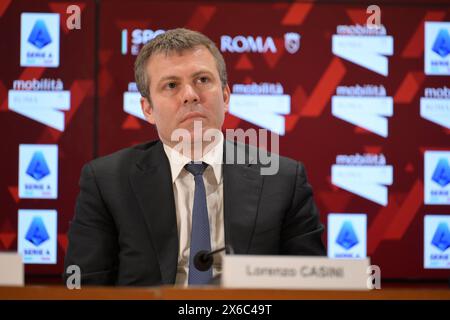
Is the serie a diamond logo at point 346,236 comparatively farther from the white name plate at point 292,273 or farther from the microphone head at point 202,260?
the white name plate at point 292,273

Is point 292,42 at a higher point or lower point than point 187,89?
higher

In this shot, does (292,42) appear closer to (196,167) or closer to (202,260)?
(196,167)

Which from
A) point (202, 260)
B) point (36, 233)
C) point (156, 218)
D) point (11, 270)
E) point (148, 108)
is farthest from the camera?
point (36, 233)

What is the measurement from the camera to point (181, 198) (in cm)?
251

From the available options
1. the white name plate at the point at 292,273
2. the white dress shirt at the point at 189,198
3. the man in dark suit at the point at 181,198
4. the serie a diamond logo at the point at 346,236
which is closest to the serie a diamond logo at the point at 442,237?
the serie a diamond logo at the point at 346,236

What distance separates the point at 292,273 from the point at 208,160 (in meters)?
1.02

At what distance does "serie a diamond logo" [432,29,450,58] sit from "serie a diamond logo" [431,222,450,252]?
1103 millimetres

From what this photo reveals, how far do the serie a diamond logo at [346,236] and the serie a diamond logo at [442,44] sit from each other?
125 cm

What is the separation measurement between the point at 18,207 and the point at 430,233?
262 centimetres

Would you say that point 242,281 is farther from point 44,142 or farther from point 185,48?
point 44,142

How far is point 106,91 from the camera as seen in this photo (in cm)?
423

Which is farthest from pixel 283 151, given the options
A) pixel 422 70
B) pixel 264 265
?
pixel 264 265

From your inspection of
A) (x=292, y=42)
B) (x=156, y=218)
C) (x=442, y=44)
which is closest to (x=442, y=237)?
(x=442, y=44)

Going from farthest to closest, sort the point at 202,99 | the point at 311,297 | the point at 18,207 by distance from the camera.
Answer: the point at 18,207 < the point at 202,99 < the point at 311,297
